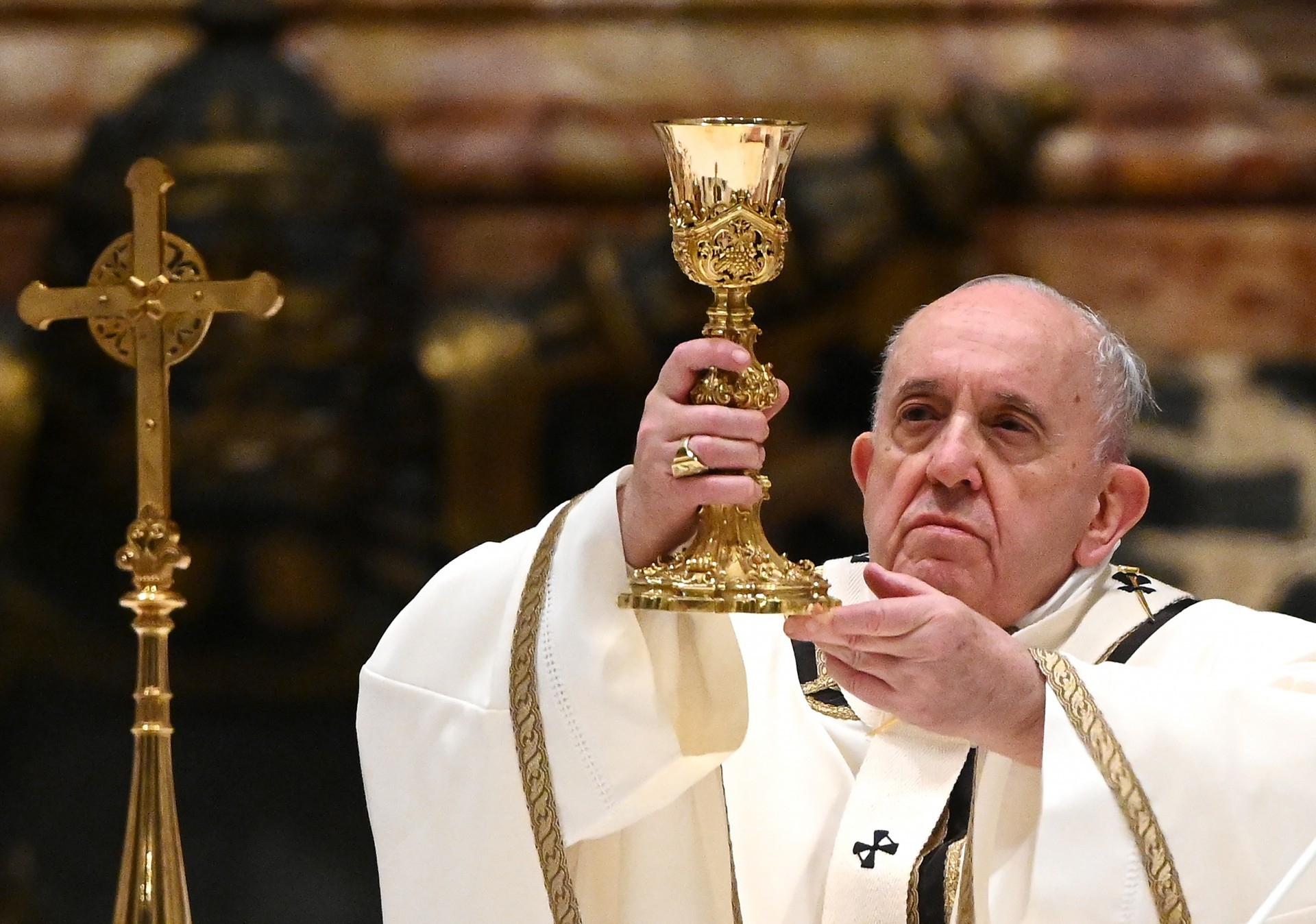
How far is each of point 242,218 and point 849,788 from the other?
8.18 ft

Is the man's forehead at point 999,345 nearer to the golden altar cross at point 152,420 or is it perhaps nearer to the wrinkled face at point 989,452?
the wrinkled face at point 989,452

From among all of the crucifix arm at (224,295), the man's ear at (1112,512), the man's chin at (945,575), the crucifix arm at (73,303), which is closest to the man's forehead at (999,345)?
the man's ear at (1112,512)

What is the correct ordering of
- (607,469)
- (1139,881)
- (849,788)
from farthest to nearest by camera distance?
1. (607,469)
2. (849,788)
3. (1139,881)

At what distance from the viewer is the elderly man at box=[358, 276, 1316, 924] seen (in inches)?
100

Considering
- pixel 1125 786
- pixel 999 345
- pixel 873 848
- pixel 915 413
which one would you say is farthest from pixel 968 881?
pixel 999 345

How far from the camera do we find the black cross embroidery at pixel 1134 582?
319 cm

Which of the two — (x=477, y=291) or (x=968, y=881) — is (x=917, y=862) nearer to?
(x=968, y=881)

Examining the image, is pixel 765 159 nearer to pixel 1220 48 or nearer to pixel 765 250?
pixel 765 250

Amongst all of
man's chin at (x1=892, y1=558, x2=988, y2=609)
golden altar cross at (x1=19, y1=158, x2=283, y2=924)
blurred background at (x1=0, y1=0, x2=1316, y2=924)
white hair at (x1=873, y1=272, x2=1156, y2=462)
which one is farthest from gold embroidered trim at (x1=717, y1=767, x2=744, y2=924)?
blurred background at (x1=0, y1=0, x2=1316, y2=924)

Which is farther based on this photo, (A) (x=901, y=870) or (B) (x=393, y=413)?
(B) (x=393, y=413)

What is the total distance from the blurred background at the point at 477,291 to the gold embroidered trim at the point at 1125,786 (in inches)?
77.5

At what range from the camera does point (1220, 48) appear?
4648mm

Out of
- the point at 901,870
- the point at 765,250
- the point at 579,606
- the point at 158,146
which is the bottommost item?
the point at 901,870

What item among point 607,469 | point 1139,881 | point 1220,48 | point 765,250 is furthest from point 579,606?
point 1220,48
